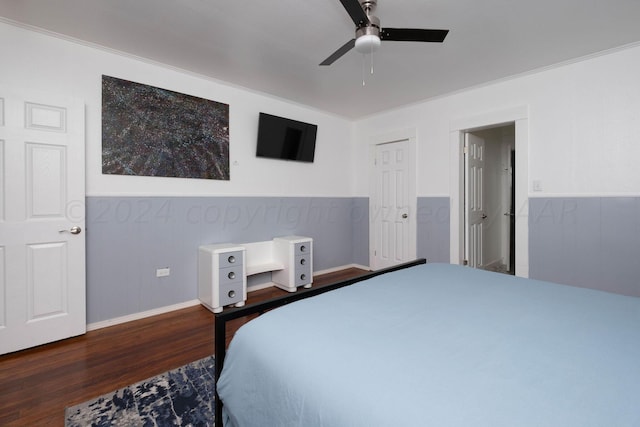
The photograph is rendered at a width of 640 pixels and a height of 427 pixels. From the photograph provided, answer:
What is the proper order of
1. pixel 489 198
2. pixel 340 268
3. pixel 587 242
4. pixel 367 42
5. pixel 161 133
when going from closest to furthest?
1. pixel 367 42
2. pixel 587 242
3. pixel 161 133
4. pixel 489 198
5. pixel 340 268

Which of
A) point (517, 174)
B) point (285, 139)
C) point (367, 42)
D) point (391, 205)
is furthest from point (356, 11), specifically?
point (391, 205)

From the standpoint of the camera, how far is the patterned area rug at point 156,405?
5.03ft

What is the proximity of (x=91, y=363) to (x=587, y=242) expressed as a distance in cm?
431

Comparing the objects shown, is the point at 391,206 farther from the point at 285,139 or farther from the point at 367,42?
the point at 367,42

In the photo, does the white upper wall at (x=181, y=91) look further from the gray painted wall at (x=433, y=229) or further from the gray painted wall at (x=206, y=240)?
the gray painted wall at (x=433, y=229)

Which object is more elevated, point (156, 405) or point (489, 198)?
point (489, 198)

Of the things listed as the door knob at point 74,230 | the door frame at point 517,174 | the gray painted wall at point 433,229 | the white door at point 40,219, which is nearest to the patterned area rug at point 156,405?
the white door at point 40,219

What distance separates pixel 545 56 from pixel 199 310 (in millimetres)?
4226

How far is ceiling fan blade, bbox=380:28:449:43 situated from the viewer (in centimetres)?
184

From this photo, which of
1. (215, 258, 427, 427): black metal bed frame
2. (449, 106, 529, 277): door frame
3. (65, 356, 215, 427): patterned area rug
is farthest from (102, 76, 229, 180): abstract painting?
(449, 106, 529, 277): door frame

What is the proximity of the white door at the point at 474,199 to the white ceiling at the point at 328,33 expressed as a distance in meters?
0.86

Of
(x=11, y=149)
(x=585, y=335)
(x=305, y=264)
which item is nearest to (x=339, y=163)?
(x=305, y=264)

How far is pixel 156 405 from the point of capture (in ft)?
5.41

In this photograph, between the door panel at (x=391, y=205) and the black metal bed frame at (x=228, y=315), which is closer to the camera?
the black metal bed frame at (x=228, y=315)
